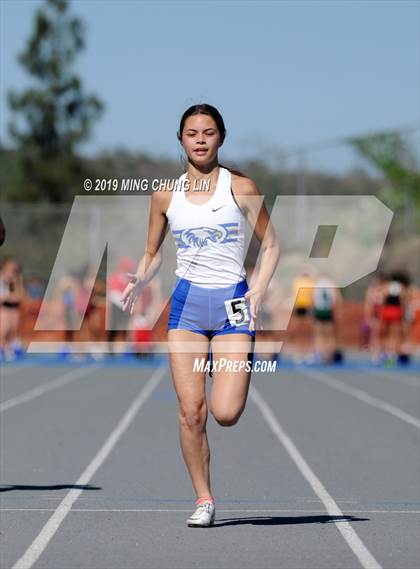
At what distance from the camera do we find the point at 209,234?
8117mm

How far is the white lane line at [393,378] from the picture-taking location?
24328 mm

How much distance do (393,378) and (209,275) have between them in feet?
59.6

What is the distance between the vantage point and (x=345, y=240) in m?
48.2

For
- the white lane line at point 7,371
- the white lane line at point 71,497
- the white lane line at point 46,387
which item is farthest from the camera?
the white lane line at point 7,371

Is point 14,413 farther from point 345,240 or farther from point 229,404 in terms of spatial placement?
point 345,240

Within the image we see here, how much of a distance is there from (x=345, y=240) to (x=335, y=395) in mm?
27078

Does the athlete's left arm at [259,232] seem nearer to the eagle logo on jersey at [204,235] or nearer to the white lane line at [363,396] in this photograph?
the eagle logo on jersey at [204,235]

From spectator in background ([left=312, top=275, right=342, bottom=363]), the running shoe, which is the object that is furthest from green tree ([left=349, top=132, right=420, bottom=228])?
the running shoe

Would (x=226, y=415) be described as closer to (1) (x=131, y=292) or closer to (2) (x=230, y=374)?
(2) (x=230, y=374)

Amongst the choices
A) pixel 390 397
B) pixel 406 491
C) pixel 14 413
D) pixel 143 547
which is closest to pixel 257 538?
pixel 143 547

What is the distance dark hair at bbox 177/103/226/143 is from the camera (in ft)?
26.6

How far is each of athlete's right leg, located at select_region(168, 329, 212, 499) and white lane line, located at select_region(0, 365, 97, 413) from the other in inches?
394

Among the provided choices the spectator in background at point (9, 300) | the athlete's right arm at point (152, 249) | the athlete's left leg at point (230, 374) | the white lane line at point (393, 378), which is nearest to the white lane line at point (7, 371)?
the spectator in background at point (9, 300)

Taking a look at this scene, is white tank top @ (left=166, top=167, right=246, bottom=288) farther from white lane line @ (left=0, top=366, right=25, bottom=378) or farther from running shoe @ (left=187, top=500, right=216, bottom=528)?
white lane line @ (left=0, top=366, right=25, bottom=378)
